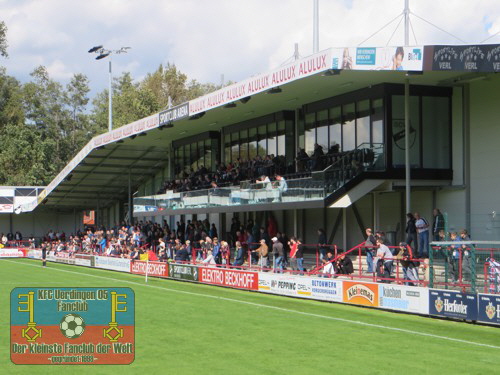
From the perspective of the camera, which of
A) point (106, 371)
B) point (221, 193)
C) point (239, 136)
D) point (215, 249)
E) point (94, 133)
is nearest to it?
point (106, 371)

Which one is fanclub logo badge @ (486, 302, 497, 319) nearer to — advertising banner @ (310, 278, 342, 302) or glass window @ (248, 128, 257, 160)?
advertising banner @ (310, 278, 342, 302)

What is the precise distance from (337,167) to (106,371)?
18057 millimetres

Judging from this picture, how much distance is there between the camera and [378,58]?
24.0 m

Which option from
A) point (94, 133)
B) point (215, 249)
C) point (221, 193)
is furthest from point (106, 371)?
point (94, 133)

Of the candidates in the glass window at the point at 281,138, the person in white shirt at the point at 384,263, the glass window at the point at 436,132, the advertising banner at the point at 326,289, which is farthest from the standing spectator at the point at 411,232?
the glass window at the point at 281,138

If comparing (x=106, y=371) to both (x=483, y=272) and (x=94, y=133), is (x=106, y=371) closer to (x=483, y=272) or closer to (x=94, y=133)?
(x=483, y=272)

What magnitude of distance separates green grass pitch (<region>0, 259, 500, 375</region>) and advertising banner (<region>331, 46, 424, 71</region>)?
801 centimetres

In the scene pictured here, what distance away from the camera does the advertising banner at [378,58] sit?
77.7 ft

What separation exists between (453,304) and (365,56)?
9.70m

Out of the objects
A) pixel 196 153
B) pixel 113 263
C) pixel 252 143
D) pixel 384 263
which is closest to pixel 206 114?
pixel 252 143

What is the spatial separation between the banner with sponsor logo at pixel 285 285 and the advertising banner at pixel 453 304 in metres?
5.63

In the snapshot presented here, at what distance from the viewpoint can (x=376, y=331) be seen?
16.3 meters

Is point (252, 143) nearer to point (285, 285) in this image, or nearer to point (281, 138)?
point (281, 138)

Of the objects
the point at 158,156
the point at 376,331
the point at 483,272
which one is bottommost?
the point at 376,331
